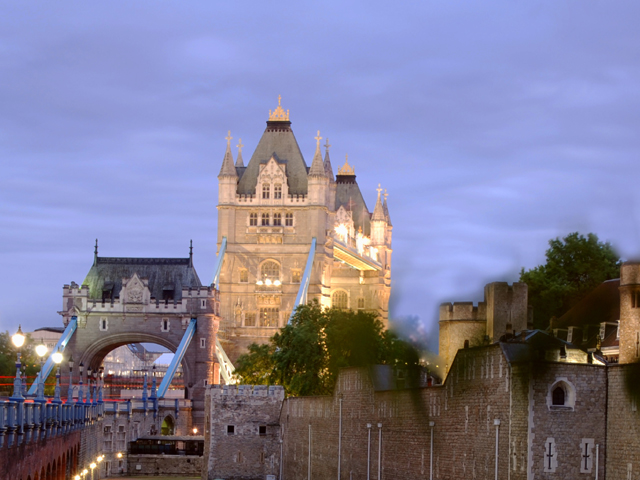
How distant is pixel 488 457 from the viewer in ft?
107

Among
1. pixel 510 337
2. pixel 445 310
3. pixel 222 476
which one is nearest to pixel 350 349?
pixel 222 476

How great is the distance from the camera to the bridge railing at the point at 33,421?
3189 cm

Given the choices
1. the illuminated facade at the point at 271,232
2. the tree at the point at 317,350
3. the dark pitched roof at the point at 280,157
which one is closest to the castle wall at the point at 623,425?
the tree at the point at 317,350

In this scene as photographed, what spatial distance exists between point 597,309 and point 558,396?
82.2ft

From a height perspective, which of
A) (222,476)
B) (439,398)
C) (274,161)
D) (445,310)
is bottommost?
(222,476)

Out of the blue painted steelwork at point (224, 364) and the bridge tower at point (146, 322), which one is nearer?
the bridge tower at point (146, 322)

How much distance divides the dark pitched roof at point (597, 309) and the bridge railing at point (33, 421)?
2035 centimetres

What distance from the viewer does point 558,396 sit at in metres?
30.8

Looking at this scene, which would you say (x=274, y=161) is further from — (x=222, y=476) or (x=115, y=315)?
(x=222, y=476)

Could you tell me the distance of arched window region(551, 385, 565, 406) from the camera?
30.7m

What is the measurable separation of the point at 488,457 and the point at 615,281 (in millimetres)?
24660

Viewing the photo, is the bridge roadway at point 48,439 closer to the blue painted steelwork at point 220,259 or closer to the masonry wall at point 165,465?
the masonry wall at point 165,465

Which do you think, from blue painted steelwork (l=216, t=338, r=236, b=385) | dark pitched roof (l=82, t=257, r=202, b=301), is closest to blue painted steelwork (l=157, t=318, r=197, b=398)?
blue painted steelwork (l=216, t=338, r=236, b=385)

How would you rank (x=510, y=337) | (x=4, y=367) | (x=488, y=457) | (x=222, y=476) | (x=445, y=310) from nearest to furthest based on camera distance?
(x=488, y=457), (x=510, y=337), (x=445, y=310), (x=222, y=476), (x=4, y=367)
